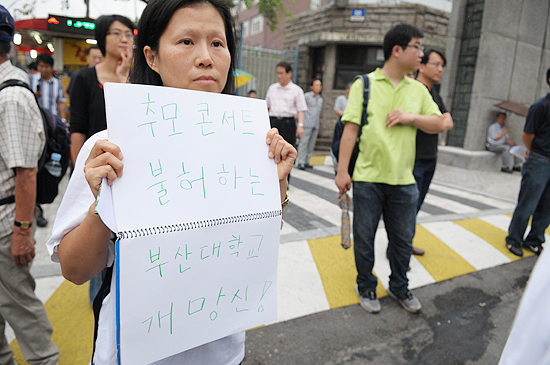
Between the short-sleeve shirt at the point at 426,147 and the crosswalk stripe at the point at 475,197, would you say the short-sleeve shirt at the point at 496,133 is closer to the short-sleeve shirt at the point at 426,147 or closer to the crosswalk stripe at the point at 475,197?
the crosswalk stripe at the point at 475,197

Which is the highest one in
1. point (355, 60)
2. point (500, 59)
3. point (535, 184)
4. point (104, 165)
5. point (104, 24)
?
point (355, 60)

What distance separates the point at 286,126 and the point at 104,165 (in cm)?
550

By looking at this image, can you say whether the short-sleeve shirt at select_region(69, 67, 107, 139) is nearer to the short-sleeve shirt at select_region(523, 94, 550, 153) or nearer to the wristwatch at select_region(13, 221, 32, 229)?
the wristwatch at select_region(13, 221, 32, 229)

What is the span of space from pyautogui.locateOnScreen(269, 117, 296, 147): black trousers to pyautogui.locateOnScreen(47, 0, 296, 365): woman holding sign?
4.96m

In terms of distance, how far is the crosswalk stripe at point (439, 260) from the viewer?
3928mm

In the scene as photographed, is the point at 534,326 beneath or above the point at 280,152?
beneath

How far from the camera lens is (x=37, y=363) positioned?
208 centimetres

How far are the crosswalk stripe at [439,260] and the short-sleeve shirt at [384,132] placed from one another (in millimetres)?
1462

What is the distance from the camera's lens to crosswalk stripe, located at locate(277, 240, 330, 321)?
304 centimetres

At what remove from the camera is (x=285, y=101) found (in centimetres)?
652

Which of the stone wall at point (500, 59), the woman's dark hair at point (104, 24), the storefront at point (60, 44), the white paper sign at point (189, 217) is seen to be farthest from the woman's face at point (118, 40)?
the stone wall at point (500, 59)

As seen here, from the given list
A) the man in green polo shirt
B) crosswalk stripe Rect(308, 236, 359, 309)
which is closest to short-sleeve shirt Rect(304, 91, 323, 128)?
crosswalk stripe Rect(308, 236, 359, 309)

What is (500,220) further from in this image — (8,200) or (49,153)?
(8,200)

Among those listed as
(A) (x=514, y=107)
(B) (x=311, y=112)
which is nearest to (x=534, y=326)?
(B) (x=311, y=112)
